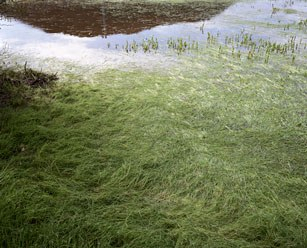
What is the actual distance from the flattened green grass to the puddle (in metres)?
2.41

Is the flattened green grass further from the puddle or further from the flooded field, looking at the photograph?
the puddle

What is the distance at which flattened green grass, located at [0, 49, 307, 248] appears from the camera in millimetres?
2602

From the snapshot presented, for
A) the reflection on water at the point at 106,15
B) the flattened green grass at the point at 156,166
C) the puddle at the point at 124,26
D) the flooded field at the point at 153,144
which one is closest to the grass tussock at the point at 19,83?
the flooded field at the point at 153,144

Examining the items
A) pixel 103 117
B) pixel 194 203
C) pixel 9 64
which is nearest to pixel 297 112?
pixel 194 203

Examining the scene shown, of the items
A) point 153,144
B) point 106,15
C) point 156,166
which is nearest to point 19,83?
point 153,144

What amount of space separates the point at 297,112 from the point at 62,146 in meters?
3.88

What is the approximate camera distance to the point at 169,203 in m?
2.93

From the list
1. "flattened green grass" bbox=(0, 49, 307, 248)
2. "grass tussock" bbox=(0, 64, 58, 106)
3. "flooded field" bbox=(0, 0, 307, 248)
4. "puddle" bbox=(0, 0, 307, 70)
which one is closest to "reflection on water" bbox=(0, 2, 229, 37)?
"puddle" bbox=(0, 0, 307, 70)

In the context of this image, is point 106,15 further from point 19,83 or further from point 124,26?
point 19,83

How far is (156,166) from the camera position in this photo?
3496 millimetres

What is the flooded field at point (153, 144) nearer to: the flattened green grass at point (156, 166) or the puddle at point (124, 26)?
the flattened green grass at point (156, 166)

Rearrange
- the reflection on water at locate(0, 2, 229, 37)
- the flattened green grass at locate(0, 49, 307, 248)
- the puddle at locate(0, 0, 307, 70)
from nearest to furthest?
the flattened green grass at locate(0, 49, 307, 248)
the puddle at locate(0, 0, 307, 70)
the reflection on water at locate(0, 2, 229, 37)

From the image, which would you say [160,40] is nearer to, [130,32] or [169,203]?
[130,32]

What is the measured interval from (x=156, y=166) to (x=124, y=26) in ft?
26.6
